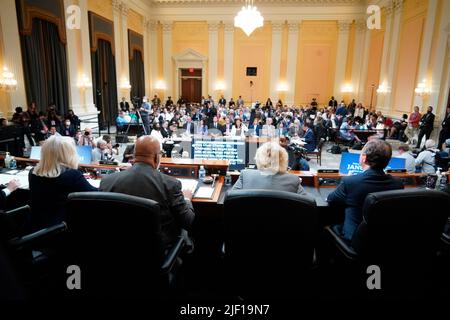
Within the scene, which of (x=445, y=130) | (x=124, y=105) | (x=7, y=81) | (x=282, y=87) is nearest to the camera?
(x=7, y=81)

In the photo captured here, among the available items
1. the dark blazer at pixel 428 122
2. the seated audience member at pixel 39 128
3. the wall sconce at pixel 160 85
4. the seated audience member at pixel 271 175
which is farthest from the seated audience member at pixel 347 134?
the wall sconce at pixel 160 85

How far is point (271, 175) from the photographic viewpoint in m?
2.13

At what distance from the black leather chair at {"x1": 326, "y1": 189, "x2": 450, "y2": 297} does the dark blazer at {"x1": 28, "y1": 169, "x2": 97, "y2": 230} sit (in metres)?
1.87

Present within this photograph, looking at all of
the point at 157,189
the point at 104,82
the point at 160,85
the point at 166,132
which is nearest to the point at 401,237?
the point at 157,189

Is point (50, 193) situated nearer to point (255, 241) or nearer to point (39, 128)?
point (255, 241)

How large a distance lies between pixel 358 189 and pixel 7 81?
8455 mm

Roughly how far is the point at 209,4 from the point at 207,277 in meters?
16.5

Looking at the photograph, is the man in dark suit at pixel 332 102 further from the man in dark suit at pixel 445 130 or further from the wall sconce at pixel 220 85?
the man in dark suit at pixel 445 130

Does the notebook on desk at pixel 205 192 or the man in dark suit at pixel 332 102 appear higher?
the man in dark suit at pixel 332 102

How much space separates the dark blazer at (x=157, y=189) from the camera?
1789 mm

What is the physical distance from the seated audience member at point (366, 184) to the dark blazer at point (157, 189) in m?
1.07

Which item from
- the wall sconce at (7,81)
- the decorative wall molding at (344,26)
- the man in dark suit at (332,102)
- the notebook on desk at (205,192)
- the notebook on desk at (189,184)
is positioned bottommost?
the notebook on desk at (205,192)
